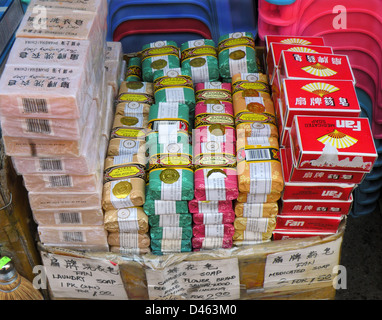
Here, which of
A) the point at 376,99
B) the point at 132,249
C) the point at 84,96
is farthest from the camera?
the point at 376,99

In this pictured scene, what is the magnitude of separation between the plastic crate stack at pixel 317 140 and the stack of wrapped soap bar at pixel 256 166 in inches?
1.9

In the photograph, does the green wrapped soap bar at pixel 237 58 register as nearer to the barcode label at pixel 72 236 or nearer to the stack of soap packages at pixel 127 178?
the stack of soap packages at pixel 127 178

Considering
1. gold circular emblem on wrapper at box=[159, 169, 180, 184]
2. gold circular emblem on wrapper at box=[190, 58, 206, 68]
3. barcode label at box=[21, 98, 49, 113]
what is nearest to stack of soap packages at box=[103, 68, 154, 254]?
gold circular emblem on wrapper at box=[159, 169, 180, 184]

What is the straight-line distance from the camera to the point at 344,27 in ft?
8.96

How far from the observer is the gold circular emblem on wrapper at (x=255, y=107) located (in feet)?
7.68

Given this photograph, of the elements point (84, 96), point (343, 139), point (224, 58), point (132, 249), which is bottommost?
point (132, 249)

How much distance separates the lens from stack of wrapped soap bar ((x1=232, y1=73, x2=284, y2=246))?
6.75ft

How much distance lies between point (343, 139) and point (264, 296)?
40.0 inches

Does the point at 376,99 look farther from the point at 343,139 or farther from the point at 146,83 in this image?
the point at 146,83

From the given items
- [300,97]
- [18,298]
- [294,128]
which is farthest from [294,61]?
[18,298]

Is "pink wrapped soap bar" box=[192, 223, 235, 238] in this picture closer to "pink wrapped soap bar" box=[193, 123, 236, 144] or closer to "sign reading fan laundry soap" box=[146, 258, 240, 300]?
"sign reading fan laundry soap" box=[146, 258, 240, 300]

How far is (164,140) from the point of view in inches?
86.2

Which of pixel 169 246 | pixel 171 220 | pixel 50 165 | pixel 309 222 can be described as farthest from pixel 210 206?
pixel 50 165

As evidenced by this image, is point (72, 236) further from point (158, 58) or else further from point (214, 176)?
point (158, 58)
